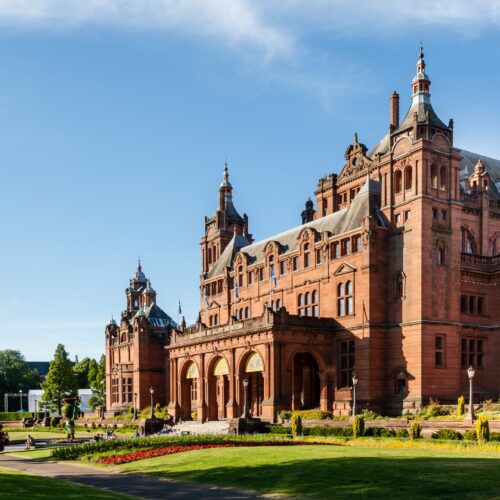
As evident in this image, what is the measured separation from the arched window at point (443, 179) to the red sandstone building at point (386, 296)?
0.39ft

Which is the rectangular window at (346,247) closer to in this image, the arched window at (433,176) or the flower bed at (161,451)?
the arched window at (433,176)

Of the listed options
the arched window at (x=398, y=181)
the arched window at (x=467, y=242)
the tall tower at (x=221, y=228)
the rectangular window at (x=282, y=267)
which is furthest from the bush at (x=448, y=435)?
the tall tower at (x=221, y=228)

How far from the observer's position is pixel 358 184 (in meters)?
74.8

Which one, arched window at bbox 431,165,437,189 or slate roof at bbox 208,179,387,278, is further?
slate roof at bbox 208,179,387,278

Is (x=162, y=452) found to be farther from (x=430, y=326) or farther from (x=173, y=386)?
(x=173, y=386)

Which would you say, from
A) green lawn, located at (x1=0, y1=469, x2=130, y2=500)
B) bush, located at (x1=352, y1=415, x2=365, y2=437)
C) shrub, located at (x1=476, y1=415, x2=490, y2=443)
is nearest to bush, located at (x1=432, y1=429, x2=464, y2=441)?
shrub, located at (x1=476, y1=415, x2=490, y2=443)

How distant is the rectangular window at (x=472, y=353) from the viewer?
61969mm

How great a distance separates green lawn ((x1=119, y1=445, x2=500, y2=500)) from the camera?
72.1ft

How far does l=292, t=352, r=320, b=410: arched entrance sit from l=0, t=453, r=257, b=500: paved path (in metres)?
33.2

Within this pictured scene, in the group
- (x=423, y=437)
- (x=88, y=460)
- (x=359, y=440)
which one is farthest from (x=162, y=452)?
(x=423, y=437)

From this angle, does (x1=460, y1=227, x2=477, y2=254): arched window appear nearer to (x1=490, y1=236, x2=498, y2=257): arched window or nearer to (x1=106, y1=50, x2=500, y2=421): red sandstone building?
(x1=106, y1=50, x2=500, y2=421): red sandstone building

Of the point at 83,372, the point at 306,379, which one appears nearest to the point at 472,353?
the point at 306,379

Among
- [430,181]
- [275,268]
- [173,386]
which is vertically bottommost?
[173,386]

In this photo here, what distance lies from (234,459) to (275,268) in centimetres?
4692
